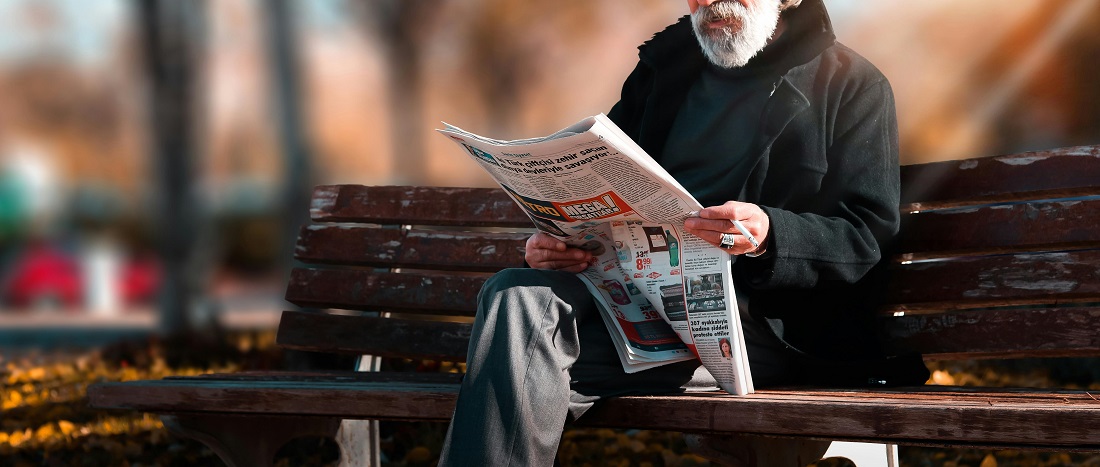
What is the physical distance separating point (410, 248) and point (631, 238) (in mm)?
1264

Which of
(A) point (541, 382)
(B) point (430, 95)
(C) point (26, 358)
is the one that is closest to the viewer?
(A) point (541, 382)

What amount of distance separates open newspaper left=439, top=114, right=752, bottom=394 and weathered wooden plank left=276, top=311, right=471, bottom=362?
36.4 inches

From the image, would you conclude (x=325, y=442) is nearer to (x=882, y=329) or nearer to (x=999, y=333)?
(x=882, y=329)

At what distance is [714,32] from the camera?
2.89m

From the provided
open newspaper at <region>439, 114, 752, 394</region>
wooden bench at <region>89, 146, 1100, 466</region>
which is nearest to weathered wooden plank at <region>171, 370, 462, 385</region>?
wooden bench at <region>89, 146, 1100, 466</region>

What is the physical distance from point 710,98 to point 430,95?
10.8 m

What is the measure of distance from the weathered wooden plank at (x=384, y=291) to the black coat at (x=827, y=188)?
107cm

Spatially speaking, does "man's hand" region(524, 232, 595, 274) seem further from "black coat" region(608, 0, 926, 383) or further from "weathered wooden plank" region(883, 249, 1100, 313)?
"weathered wooden plank" region(883, 249, 1100, 313)

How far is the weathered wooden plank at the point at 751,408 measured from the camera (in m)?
2.10

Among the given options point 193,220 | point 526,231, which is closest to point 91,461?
point 526,231

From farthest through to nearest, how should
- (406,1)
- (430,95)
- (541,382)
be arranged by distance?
(430,95) < (406,1) < (541,382)

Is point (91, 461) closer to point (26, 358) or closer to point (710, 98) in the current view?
point (710, 98)

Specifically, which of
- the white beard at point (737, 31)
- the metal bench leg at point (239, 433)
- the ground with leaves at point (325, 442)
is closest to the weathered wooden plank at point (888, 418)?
the white beard at point (737, 31)

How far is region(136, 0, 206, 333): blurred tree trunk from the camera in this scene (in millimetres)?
7586
